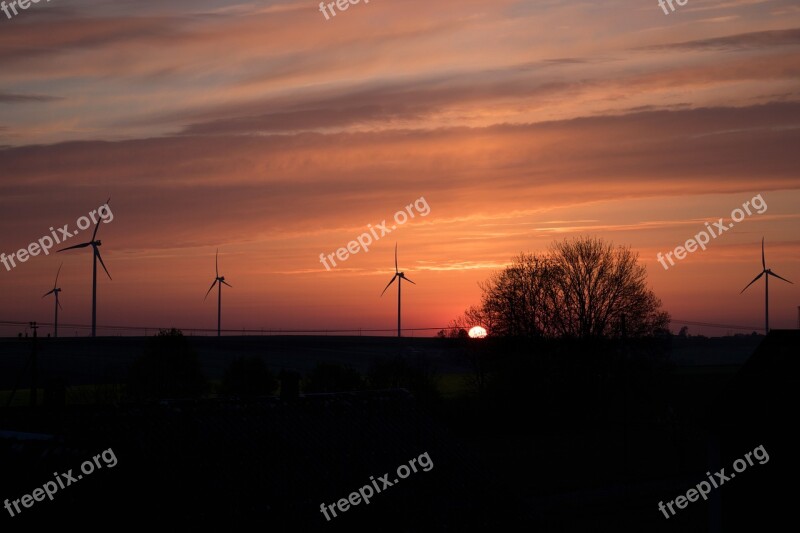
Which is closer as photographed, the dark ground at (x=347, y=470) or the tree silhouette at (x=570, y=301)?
the dark ground at (x=347, y=470)

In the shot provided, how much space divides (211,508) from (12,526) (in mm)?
4944

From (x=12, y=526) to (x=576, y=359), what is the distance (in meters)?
61.8

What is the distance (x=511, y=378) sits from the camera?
261 feet

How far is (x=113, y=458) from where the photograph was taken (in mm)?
25203

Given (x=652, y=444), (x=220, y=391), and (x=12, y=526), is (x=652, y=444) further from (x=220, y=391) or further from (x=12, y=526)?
(x=12, y=526)

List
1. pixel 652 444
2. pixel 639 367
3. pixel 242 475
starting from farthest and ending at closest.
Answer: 1. pixel 639 367
2. pixel 652 444
3. pixel 242 475

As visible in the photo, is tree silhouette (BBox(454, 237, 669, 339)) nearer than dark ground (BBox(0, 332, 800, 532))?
No

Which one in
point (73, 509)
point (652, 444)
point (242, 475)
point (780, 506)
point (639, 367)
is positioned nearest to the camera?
point (780, 506)

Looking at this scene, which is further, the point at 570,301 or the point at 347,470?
the point at 570,301

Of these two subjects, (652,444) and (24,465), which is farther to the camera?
(652,444)

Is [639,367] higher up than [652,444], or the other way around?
[639,367]

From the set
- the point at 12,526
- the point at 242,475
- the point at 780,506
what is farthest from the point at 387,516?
the point at 780,506

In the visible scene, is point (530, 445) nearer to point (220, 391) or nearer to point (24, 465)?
point (220, 391)

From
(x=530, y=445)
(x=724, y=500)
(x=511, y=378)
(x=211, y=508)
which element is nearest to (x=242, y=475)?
(x=211, y=508)
